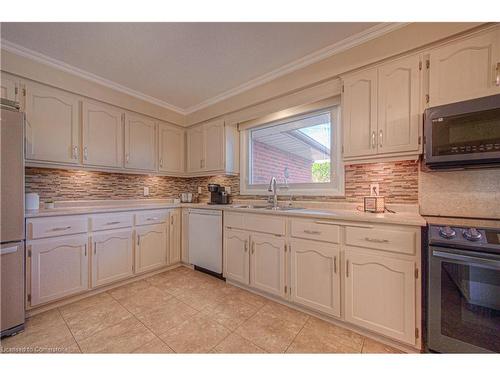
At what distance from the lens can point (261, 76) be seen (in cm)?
232

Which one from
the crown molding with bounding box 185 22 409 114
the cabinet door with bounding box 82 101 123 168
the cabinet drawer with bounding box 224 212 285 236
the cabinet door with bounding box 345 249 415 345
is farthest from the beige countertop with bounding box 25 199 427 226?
the crown molding with bounding box 185 22 409 114

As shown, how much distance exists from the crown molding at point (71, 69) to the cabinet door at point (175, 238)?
63.5 inches

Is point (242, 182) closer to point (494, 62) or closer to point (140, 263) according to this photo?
point (140, 263)

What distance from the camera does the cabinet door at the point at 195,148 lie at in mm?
3139

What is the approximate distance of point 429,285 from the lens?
1.23m

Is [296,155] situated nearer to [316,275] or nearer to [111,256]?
[316,275]

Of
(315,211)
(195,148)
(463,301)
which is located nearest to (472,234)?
(463,301)

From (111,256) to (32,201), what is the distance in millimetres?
885

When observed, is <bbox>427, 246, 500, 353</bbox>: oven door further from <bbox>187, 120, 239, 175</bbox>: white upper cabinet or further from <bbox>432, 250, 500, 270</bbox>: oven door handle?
<bbox>187, 120, 239, 175</bbox>: white upper cabinet

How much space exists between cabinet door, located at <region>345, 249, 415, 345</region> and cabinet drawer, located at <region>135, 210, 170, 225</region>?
224cm

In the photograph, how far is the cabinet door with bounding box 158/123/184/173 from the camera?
3053mm

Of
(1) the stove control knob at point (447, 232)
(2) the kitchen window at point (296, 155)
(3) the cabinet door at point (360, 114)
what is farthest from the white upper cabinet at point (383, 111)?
(1) the stove control knob at point (447, 232)

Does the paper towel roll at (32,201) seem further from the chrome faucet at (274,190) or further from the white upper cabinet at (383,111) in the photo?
the white upper cabinet at (383,111)
